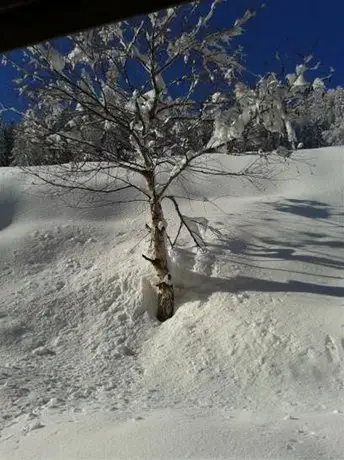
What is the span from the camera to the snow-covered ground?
4035 mm

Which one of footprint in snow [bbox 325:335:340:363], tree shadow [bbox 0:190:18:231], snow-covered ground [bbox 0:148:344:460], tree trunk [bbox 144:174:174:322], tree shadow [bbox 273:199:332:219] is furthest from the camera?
tree shadow [bbox 0:190:18:231]

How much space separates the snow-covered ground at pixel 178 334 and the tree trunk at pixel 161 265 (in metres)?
0.22

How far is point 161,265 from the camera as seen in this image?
7.77m

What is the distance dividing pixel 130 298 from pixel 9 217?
4.45m

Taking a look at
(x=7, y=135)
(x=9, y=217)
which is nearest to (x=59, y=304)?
(x=9, y=217)

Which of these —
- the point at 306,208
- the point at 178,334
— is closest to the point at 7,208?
the point at 178,334

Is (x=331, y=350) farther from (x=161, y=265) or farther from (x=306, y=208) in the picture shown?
(x=306, y=208)

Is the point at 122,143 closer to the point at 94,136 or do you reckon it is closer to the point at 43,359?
the point at 94,136

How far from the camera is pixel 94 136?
26.9 feet

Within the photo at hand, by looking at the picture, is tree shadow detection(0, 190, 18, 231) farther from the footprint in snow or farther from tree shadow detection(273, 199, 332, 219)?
the footprint in snow

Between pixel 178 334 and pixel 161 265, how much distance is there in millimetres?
1269

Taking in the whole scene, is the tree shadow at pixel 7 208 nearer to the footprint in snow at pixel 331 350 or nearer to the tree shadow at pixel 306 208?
the tree shadow at pixel 306 208

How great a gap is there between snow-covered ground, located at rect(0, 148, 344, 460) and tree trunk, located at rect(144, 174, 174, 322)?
216 millimetres

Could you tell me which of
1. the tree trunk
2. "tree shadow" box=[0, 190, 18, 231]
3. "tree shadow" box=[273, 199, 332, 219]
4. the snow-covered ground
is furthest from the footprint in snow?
"tree shadow" box=[0, 190, 18, 231]
